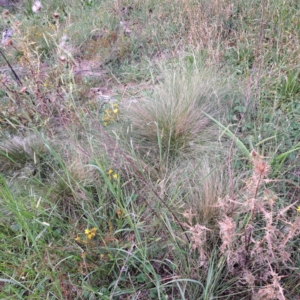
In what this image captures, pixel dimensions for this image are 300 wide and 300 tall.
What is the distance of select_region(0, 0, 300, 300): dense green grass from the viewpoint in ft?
4.72

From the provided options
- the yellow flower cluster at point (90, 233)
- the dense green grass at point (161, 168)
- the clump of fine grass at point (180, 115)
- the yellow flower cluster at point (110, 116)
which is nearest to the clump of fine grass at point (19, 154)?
the dense green grass at point (161, 168)

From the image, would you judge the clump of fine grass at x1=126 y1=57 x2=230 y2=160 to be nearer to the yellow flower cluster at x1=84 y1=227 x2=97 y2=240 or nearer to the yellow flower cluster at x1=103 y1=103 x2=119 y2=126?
the yellow flower cluster at x1=103 y1=103 x2=119 y2=126

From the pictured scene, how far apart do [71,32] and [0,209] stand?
3075 mm

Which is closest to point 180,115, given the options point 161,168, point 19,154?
point 161,168

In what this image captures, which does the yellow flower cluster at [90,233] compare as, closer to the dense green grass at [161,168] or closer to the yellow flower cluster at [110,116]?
the dense green grass at [161,168]

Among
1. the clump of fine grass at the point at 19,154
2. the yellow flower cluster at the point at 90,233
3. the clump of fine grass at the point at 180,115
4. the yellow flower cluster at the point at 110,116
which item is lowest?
Result: the clump of fine grass at the point at 180,115

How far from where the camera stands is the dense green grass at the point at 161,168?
1438mm

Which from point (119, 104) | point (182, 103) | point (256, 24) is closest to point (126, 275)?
point (182, 103)

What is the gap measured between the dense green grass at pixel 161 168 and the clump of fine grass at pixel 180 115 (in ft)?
0.04

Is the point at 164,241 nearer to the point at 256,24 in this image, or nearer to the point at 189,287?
the point at 189,287

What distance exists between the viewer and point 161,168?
6.59ft

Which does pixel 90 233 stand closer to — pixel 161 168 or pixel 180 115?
pixel 161 168

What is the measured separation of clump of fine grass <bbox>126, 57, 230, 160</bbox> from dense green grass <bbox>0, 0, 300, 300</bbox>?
0.01 m

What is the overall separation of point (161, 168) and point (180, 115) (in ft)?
1.72
